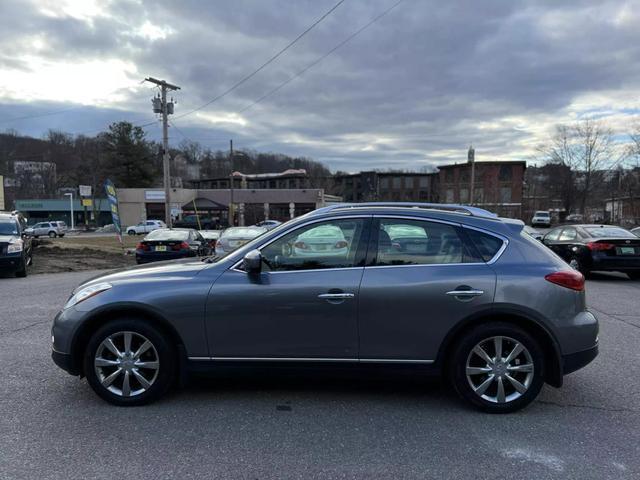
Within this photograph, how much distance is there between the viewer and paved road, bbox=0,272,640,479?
111 inches

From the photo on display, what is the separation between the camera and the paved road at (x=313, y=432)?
283 cm

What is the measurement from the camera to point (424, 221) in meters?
3.81

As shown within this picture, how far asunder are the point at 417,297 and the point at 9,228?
1311cm

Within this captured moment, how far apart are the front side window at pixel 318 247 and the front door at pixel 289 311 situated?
13 millimetres

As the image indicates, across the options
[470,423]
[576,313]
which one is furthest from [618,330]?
[470,423]

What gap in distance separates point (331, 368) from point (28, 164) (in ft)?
335

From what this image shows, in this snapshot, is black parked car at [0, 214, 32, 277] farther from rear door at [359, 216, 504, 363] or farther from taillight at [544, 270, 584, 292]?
taillight at [544, 270, 584, 292]

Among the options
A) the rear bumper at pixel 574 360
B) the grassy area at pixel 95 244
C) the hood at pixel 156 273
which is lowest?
the grassy area at pixel 95 244

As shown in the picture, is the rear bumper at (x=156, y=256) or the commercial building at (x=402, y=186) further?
the commercial building at (x=402, y=186)

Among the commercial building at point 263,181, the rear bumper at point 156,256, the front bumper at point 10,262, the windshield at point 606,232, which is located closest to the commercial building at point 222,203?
the commercial building at point 263,181

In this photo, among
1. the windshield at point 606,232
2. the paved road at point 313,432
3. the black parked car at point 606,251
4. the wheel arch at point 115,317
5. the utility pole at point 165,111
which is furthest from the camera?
the utility pole at point 165,111

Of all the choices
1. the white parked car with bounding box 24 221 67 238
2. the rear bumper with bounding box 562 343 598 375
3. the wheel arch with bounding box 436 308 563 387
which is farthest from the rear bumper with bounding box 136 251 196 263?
the white parked car with bounding box 24 221 67 238

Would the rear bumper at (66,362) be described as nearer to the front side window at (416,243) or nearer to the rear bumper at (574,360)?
the front side window at (416,243)

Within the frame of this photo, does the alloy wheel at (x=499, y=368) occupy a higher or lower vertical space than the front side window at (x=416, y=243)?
lower
